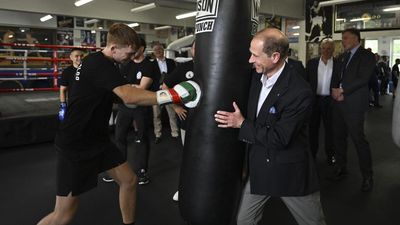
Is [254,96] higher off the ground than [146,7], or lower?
lower

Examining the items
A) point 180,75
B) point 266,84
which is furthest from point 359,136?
point 266,84

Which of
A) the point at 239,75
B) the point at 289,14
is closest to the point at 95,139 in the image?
the point at 239,75

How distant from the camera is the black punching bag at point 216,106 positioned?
1.52 metres

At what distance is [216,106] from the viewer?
5.07 feet

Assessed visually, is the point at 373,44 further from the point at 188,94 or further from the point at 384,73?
the point at 188,94

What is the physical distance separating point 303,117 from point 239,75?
33cm

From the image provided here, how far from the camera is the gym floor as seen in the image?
2594 mm

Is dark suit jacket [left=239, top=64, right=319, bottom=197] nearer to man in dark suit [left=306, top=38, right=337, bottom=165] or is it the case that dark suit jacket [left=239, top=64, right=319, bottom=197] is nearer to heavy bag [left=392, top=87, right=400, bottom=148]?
heavy bag [left=392, top=87, right=400, bottom=148]

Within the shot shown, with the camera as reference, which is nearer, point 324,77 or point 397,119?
point 397,119

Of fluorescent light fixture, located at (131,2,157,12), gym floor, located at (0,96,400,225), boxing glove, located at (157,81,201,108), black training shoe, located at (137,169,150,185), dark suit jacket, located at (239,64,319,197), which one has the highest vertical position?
fluorescent light fixture, located at (131,2,157,12)

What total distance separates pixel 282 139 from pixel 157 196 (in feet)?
6.14

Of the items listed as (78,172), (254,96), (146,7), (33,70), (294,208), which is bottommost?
(294,208)

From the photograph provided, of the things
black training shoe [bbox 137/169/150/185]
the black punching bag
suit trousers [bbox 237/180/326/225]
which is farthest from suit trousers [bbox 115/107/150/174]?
suit trousers [bbox 237/180/326/225]

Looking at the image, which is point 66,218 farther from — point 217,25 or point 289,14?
point 289,14
